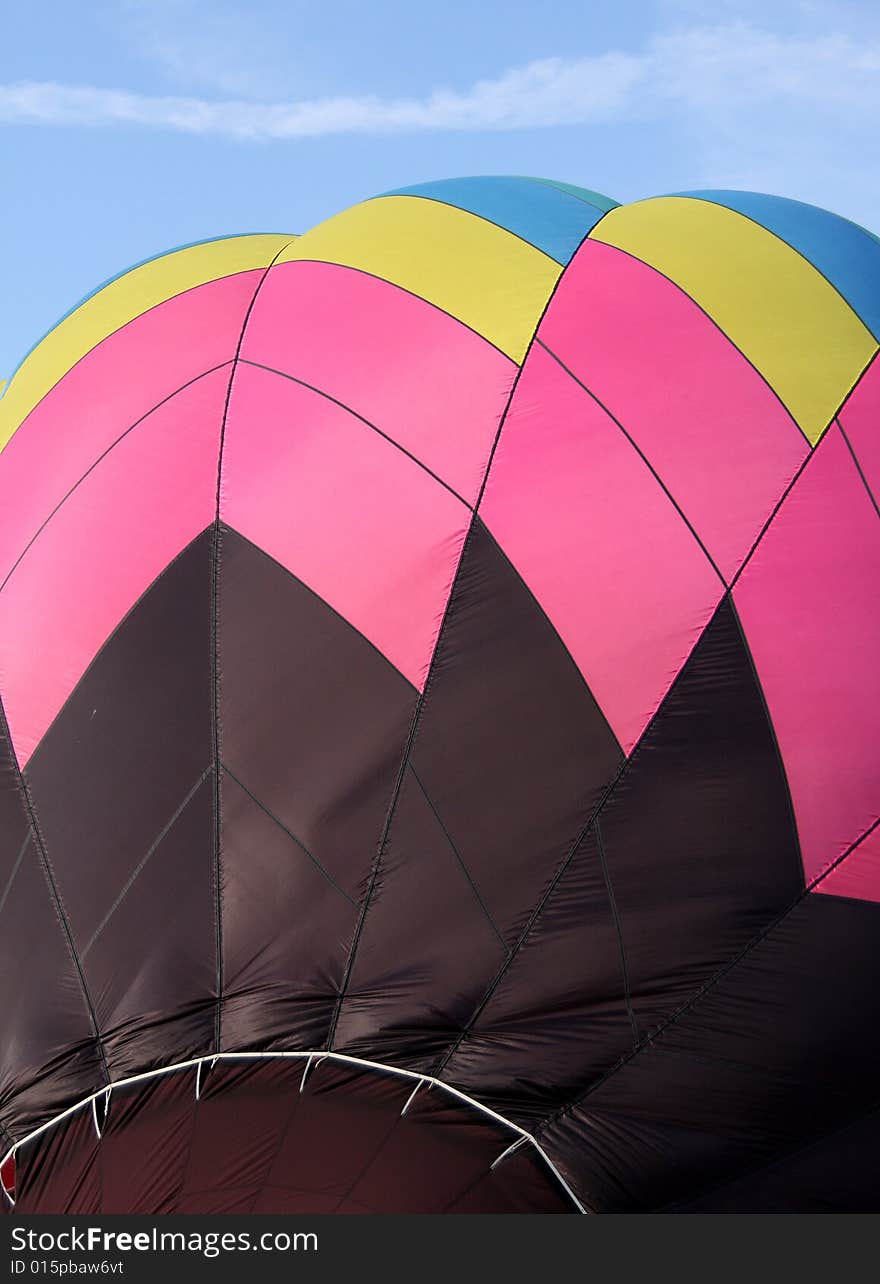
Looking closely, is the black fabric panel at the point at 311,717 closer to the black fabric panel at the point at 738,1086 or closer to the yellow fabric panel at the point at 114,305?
the black fabric panel at the point at 738,1086

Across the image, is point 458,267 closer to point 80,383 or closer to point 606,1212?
point 80,383

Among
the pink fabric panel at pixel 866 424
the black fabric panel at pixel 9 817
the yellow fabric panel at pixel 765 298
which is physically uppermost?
the yellow fabric panel at pixel 765 298

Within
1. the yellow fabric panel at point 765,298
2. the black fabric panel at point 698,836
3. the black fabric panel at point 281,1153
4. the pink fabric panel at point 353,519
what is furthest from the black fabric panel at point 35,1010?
the yellow fabric panel at point 765,298

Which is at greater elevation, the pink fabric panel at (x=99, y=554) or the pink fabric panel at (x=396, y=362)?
the pink fabric panel at (x=396, y=362)

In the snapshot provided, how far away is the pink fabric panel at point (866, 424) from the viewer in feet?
15.8

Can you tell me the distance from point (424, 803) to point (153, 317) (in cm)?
239

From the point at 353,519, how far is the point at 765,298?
5.72ft

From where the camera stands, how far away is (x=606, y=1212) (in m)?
4.34

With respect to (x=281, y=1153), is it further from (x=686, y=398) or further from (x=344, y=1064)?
(x=686, y=398)

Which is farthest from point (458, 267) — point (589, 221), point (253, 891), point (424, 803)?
point (253, 891)

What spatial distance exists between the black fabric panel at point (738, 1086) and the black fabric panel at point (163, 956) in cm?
119

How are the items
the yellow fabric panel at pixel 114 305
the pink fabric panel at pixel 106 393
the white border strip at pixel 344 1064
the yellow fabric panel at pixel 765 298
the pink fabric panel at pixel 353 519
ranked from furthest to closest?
the yellow fabric panel at pixel 114 305 < the pink fabric panel at pixel 106 393 < the yellow fabric panel at pixel 765 298 < the pink fabric panel at pixel 353 519 < the white border strip at pixel 344 1064

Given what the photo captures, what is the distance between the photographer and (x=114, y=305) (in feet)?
18.9

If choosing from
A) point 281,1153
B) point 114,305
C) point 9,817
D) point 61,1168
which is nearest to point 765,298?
point 114,305
